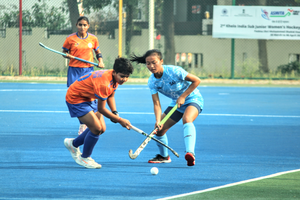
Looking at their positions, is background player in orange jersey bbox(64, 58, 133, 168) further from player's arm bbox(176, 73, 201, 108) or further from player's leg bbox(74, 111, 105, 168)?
player's arm bbox(176, 73, 201, 108)

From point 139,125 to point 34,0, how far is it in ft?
38.9

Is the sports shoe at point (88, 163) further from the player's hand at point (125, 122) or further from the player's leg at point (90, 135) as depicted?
the player's hand at point (125, 122)

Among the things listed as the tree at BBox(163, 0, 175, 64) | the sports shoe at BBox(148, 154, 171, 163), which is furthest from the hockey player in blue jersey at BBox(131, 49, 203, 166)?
the tree at BBox(163, 0, 175, 64)

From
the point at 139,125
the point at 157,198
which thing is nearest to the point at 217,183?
the point at 157,198

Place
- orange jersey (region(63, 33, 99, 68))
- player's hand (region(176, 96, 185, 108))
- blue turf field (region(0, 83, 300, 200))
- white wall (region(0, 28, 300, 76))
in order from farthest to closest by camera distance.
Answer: white wall (region(0, 28, 300, 76)), orange jersey (region(63, 33, 99, 68)), player's hand (region(176, 96, 185, 108)), blue turf field (region(0, 83, 300, 200))

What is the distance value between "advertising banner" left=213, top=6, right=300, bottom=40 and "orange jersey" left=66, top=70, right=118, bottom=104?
42.1 ft

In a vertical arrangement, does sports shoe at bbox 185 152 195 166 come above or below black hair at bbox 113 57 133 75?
below

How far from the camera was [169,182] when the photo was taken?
16.4 ft

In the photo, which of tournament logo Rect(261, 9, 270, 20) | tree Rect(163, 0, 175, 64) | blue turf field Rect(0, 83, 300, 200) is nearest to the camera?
blue turf field Rect(0, 83, 300, 200)

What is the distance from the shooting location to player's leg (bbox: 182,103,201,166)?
546cm

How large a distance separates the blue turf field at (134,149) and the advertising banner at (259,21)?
18.9 feet

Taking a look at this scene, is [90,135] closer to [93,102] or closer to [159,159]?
[93,102]

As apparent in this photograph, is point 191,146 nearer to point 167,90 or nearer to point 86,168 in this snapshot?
point 167,90

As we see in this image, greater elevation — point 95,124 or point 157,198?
point 95,124
